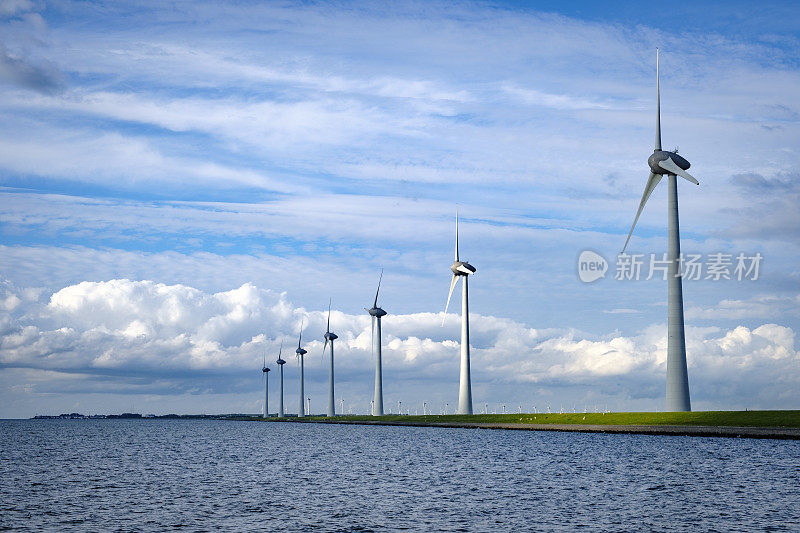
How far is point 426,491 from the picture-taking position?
→ 60.8 meters

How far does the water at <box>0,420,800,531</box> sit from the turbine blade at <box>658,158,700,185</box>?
140ft

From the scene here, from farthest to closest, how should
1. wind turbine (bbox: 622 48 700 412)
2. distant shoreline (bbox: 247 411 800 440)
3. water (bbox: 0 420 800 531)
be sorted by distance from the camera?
wind turbine (bbox: 622 48 700 412), distant shoreline (bbox: 247 411 800 440), water (bbox: 0 420 800 531)

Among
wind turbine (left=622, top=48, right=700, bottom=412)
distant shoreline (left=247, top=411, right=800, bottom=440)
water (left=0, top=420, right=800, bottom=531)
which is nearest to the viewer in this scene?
water (left=0, top=420, right=800, bottom=531)

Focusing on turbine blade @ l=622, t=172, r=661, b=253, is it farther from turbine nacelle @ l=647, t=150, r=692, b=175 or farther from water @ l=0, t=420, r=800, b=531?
water @ l=0, t=420, r=800, b=531

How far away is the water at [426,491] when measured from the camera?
44.8 m

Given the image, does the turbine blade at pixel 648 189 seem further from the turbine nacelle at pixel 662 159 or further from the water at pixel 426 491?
the water at pixel 426 491

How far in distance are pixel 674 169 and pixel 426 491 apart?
86.5 metres

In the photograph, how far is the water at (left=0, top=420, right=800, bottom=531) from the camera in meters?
44.8

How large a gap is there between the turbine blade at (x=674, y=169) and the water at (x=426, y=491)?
140ft

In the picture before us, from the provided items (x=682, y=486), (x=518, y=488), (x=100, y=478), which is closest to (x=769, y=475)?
(x=682, y=486)

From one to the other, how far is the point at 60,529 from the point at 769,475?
48.9 metres

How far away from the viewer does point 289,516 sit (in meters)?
47.6

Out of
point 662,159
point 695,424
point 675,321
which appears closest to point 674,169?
point 662,159

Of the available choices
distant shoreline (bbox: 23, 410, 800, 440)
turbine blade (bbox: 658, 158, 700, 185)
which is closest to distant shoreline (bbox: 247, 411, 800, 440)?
distant shoreline (bbox: 23, 410, 800, 440)
